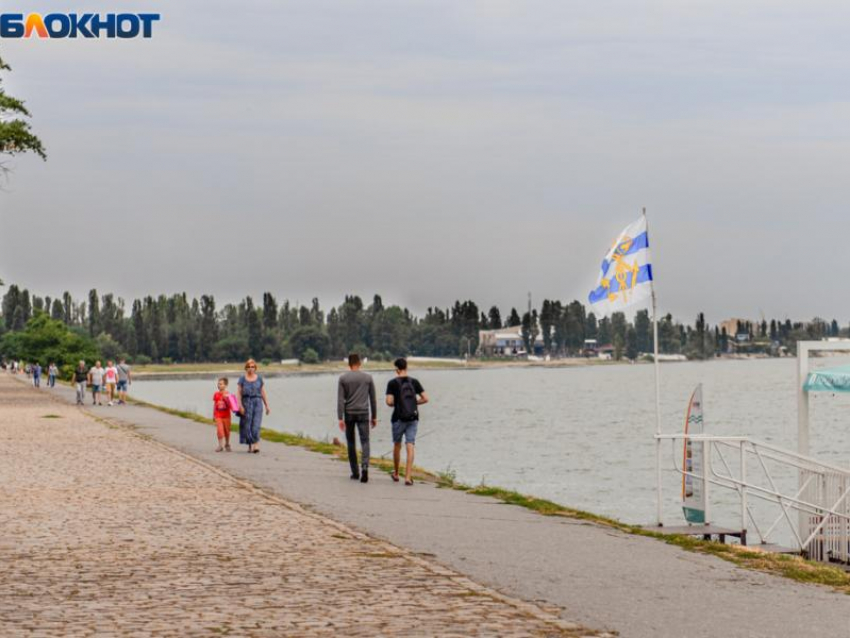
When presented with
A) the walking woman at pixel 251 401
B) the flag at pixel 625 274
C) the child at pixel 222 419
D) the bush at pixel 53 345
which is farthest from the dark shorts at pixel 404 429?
the bush at pixel 53 345

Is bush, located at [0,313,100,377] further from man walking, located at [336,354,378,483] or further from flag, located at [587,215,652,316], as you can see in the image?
flag, located at [587,215,652,316]

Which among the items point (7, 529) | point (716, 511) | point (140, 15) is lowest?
point (716, 511)

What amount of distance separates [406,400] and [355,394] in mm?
1160

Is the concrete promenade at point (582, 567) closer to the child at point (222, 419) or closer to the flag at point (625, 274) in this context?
the flag at point (625, 274)

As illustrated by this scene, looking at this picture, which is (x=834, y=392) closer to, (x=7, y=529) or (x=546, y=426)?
(x=7, y=529)

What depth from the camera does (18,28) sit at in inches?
1588

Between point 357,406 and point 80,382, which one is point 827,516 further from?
point 80,382

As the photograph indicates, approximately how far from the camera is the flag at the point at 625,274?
18.2 metres

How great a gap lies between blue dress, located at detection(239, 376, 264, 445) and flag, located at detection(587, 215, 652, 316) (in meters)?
9.77

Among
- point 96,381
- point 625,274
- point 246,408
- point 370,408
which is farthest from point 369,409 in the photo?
point 96,381

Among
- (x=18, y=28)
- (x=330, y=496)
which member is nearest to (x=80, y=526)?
(x=330, y=496)

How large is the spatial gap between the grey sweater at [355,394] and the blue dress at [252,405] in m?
6.10

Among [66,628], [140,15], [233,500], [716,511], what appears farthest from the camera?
[140,15]

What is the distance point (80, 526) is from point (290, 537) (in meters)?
2.36
